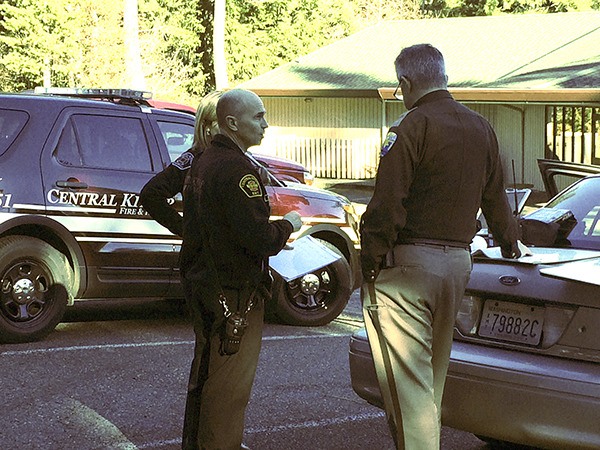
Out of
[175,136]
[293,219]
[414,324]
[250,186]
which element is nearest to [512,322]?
[414,324]

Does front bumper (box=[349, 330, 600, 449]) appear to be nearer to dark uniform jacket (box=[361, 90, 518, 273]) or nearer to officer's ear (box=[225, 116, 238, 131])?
dark uniform jacket (box=[361, 90, 518, 273])

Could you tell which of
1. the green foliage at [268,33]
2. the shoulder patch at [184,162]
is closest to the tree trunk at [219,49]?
the green foliage at [268,33]

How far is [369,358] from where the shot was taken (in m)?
5.29

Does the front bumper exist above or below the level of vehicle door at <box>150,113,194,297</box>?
below

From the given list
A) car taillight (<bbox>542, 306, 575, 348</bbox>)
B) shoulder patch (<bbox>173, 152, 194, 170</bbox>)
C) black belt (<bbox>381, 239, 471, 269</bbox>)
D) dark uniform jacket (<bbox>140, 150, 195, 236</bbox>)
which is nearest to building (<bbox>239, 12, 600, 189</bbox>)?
shoulder patch (<bbox>173, 152, 194, 170</bbox>)

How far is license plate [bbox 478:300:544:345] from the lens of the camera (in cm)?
492

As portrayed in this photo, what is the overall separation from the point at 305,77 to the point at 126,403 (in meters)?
27.5

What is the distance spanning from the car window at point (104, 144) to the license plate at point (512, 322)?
14.3 feet

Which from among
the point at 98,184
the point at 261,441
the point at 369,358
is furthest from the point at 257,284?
the point at 98,184

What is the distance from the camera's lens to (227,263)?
15.0ft

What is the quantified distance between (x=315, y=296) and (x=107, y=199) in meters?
1.95

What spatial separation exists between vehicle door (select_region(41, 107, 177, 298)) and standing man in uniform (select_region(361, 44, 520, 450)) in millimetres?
4303

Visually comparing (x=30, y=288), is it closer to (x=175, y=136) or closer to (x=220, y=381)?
(x=175, y=136)

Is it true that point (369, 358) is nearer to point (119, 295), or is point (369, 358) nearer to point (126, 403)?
point (126, 403)
